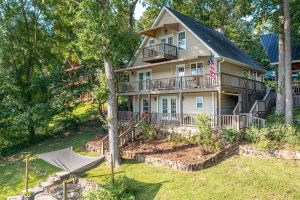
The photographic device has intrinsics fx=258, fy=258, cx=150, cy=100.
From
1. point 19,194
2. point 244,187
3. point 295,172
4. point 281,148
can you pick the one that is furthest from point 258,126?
point 19,194

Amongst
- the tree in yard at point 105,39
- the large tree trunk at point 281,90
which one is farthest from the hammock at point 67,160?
the large tree trunk at point 281,90

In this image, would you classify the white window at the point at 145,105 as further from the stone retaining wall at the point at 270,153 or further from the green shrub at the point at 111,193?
the green shrub at the point at 111,193

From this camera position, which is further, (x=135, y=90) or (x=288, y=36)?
(x=135, y=90)

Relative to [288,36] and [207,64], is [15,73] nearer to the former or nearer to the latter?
[207,64]

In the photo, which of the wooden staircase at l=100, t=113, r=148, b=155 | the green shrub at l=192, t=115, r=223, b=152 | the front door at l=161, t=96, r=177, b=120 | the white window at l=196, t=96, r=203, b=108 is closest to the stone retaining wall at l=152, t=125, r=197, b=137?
the wooden staircase at l=100, t=113, r=148, b=155

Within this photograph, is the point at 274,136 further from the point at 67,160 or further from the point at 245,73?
the point at 67,160

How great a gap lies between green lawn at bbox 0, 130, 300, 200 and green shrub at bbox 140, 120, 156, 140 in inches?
135

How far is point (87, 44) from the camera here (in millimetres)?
15070

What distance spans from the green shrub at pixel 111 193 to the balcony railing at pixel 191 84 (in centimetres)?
954

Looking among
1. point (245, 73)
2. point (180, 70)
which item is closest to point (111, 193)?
point (180, 70)

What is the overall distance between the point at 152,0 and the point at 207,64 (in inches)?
487

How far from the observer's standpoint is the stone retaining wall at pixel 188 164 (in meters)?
13.1

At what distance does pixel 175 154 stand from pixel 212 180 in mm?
3587

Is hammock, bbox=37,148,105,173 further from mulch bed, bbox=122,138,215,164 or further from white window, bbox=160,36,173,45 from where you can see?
white window, bbox=160,36,173,45
